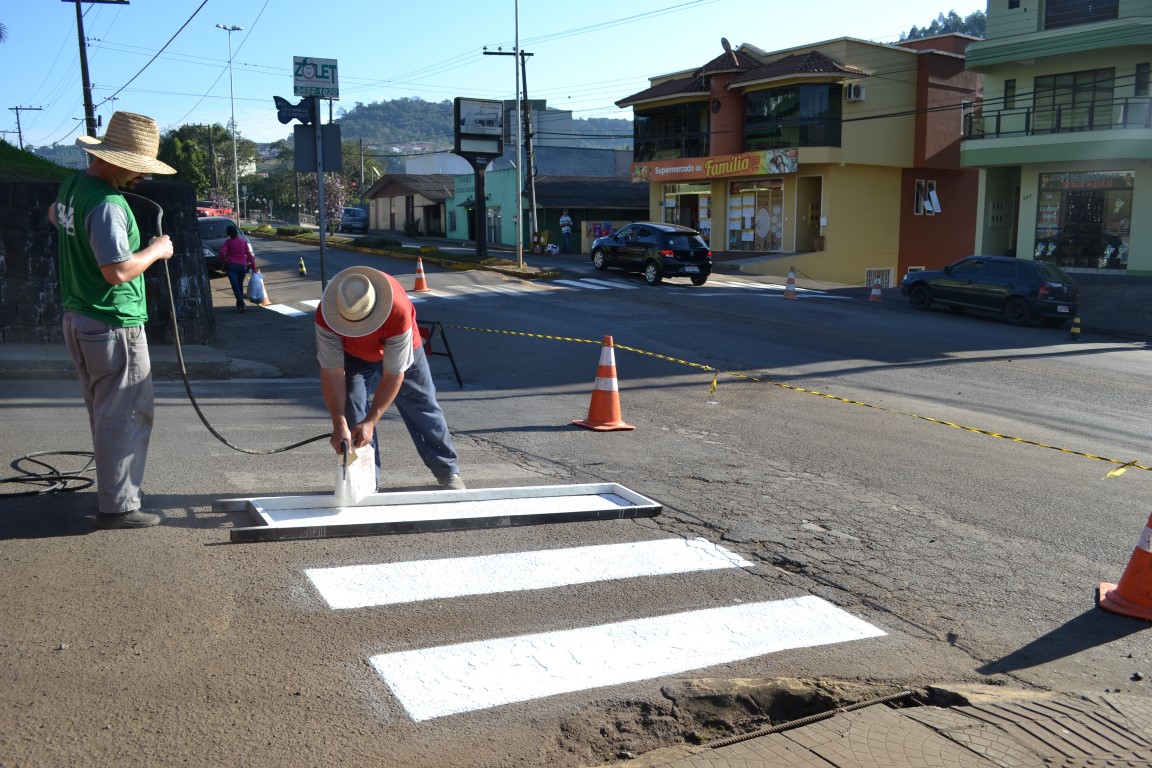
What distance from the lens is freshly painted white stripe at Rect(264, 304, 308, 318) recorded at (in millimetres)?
20513

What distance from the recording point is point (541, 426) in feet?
33.0

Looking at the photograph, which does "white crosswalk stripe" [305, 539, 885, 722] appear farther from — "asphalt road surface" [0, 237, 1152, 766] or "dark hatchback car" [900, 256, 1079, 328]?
"dark hatchback car" [900, 256, 1079, 328]

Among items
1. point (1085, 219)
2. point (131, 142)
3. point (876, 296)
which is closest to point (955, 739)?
point (131, 142)

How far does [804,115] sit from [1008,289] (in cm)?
1967

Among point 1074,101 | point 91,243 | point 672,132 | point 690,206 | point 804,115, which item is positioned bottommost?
point 91,243

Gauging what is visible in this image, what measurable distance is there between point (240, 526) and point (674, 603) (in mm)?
2510

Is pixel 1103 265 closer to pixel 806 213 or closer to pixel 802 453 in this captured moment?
pixel 806 213

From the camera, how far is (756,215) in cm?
4419

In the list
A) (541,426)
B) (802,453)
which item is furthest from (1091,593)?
(541,426)

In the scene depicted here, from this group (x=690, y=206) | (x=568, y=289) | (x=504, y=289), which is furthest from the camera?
(x=690, y=206)

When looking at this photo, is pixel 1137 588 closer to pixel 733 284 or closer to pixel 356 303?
pixel 356 303

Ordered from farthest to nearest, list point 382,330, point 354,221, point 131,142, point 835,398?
point 354,221, point 835,398, point 382,330, point 131,142

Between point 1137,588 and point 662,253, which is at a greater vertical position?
point 662,253

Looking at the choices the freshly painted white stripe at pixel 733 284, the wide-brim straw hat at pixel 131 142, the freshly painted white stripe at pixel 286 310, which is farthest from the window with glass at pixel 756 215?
the wide-brim straw hat at pixel 131 142
